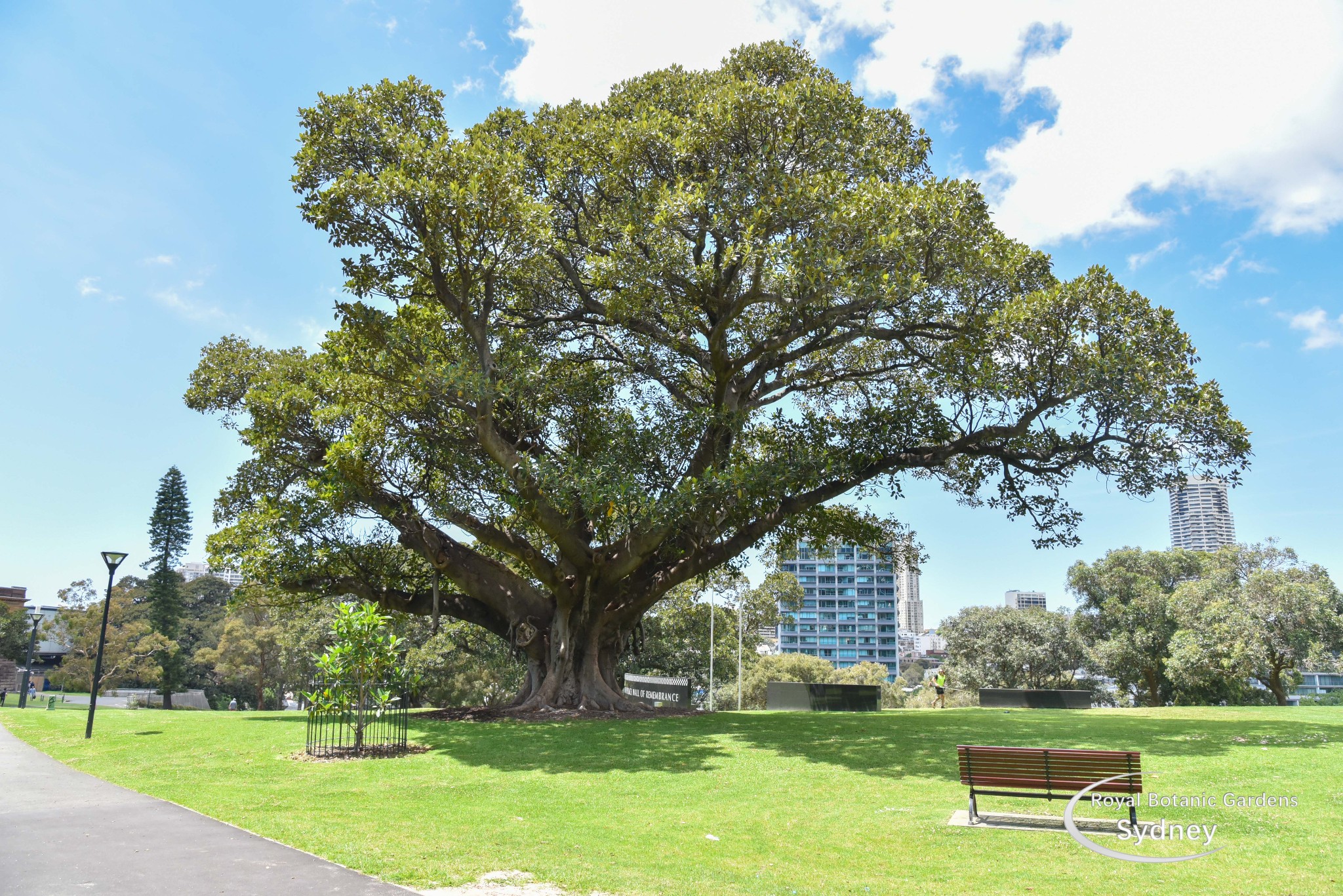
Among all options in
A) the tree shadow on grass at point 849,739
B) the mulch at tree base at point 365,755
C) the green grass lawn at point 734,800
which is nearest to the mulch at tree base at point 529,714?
the tree shadow on grass at point 849,739

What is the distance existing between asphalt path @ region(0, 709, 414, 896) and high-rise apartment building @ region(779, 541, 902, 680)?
167 metres

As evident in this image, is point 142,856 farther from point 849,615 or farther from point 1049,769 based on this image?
point 849,615

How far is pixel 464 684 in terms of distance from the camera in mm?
41656

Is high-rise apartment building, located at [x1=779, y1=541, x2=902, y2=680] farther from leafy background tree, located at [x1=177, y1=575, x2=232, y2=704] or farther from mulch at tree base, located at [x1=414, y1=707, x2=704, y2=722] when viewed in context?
mulch at tree base, located at [x1=414, y1=707, x2=704, y2=722]

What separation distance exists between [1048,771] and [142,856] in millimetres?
7789

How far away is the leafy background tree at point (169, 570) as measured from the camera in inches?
1863

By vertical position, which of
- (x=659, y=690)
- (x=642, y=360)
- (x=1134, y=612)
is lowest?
(x=659, y=690)

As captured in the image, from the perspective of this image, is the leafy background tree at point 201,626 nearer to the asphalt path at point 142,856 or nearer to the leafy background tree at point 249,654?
the leafy background tree at point 249,654

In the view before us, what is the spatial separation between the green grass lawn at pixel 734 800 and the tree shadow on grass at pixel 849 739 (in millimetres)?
75

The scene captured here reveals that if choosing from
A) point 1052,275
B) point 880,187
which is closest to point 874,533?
point 1052,275

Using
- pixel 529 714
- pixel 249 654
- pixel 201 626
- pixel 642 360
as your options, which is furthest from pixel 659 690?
pixel 201 626

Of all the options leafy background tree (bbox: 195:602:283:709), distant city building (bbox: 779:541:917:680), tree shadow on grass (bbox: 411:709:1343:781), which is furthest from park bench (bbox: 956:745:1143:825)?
distant city building (bbox: 779:541:917:680)

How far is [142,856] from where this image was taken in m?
6.46

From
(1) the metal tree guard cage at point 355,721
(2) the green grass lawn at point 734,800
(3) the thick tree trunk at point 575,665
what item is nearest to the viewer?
(2) the green grass lawn at point 734,800
